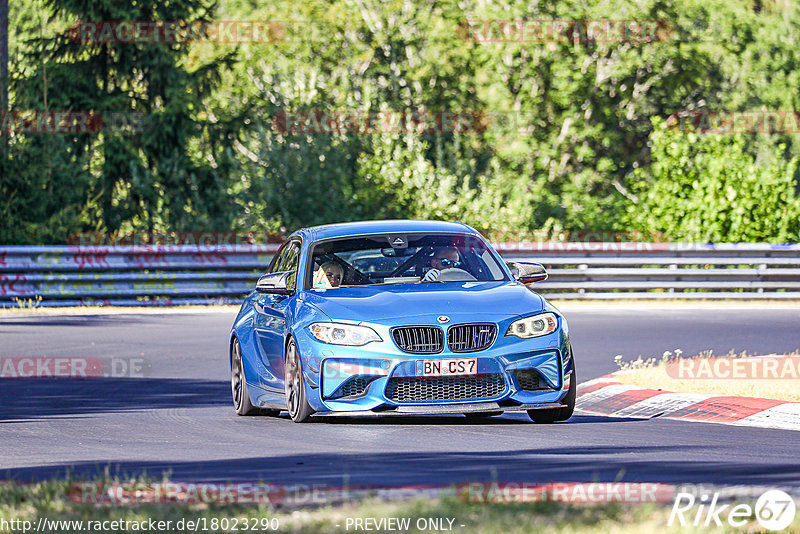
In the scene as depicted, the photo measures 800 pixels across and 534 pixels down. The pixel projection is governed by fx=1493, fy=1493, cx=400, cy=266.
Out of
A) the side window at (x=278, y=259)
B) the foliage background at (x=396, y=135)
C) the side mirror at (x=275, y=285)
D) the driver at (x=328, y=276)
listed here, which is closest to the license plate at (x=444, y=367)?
the driver at (x=328, y=276)

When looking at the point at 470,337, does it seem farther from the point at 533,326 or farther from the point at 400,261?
the point at 400,261

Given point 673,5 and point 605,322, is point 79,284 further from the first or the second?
point 673,5

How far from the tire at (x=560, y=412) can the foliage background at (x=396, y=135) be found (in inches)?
792

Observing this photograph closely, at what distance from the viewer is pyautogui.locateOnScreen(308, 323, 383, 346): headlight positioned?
1041cm

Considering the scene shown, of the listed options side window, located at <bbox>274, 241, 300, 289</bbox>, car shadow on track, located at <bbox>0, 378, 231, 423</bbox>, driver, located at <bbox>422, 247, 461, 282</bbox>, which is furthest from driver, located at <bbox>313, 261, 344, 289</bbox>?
car shadow on track, located at <bbox>0, 378, 231, 423</bbox>

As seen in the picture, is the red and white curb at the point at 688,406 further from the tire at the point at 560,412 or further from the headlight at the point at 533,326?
the headlight at the point at 533,326

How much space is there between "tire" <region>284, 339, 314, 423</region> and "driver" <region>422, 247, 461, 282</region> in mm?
1235

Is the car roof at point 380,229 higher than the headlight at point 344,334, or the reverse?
the car roof at point 380,229

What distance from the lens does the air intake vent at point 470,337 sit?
34.1 ft

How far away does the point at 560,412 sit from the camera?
1090 centimetres

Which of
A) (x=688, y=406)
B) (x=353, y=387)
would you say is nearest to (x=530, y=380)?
(x=353, y=387)

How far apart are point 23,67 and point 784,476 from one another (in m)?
31.5

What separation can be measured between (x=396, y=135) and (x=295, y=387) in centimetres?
2796

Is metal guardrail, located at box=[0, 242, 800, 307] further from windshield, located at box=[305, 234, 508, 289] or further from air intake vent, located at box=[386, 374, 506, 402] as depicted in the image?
air intake vent, located at box=[386, 374, 506, 402]
